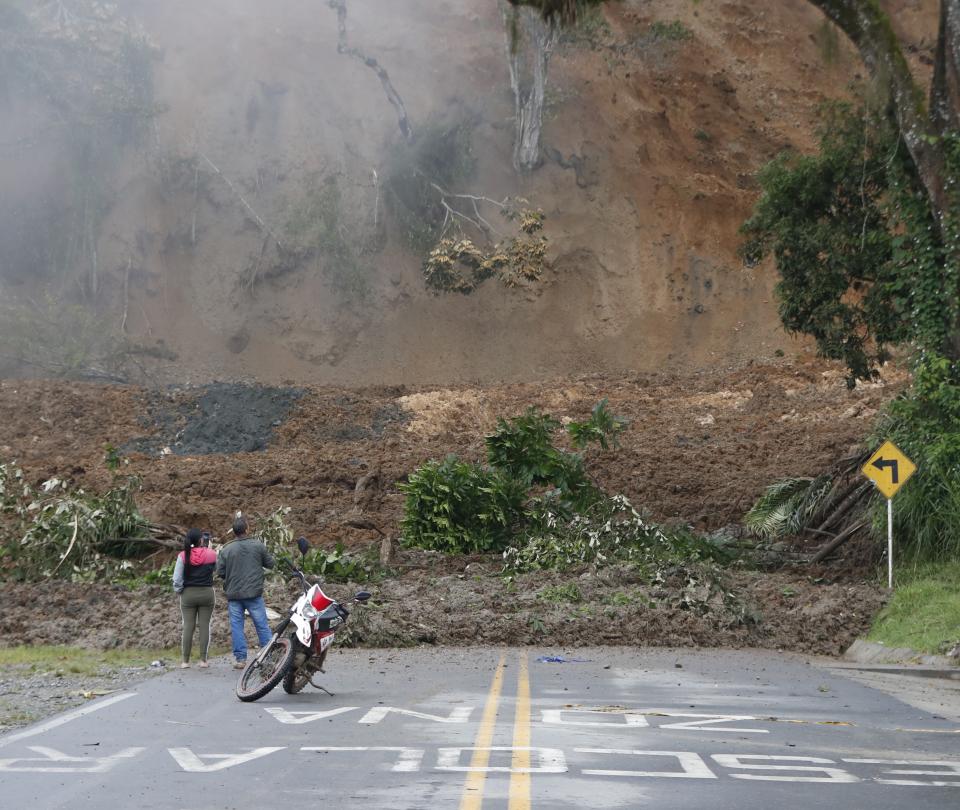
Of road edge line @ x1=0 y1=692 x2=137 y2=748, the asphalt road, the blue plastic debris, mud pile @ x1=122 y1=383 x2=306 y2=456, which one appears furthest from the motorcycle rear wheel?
mud pile @ x1=122 y1=383 x2=306 y2=456

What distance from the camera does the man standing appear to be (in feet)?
45.9

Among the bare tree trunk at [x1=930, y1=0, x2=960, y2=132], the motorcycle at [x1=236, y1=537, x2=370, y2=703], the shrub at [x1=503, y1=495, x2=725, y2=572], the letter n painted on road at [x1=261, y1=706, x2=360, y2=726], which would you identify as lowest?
the letter n painted on road at [x1=261, y1=706, x2=360, y2=726]

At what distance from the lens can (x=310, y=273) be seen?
55719 millimetres

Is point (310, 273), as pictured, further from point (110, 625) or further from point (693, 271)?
point (110, 625)

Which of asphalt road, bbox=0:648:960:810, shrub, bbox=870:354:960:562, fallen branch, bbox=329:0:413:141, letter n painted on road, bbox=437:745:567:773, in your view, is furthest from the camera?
A: fallen branch, bbox=329:0:413:141

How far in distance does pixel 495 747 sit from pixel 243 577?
6.01 m

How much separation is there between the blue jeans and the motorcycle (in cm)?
227

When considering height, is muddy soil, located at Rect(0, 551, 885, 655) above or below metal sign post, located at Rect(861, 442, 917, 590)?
below

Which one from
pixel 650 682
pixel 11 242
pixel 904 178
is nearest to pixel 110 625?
pixel 650 682

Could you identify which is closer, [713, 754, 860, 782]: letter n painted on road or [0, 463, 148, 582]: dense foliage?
[713, 754, 860, 782]: letter n painted on road

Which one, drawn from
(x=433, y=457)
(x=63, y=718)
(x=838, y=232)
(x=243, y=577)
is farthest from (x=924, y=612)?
(x=433, y=457)

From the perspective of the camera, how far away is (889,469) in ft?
61.4

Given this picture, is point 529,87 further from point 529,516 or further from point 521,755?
point 521,755

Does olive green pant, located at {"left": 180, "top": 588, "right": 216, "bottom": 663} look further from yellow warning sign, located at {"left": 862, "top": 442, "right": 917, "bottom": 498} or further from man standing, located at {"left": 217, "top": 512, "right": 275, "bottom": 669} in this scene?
yellow warning sign, located at {"left": 862, "top": 442, "right": 917, "bottom": 498}
